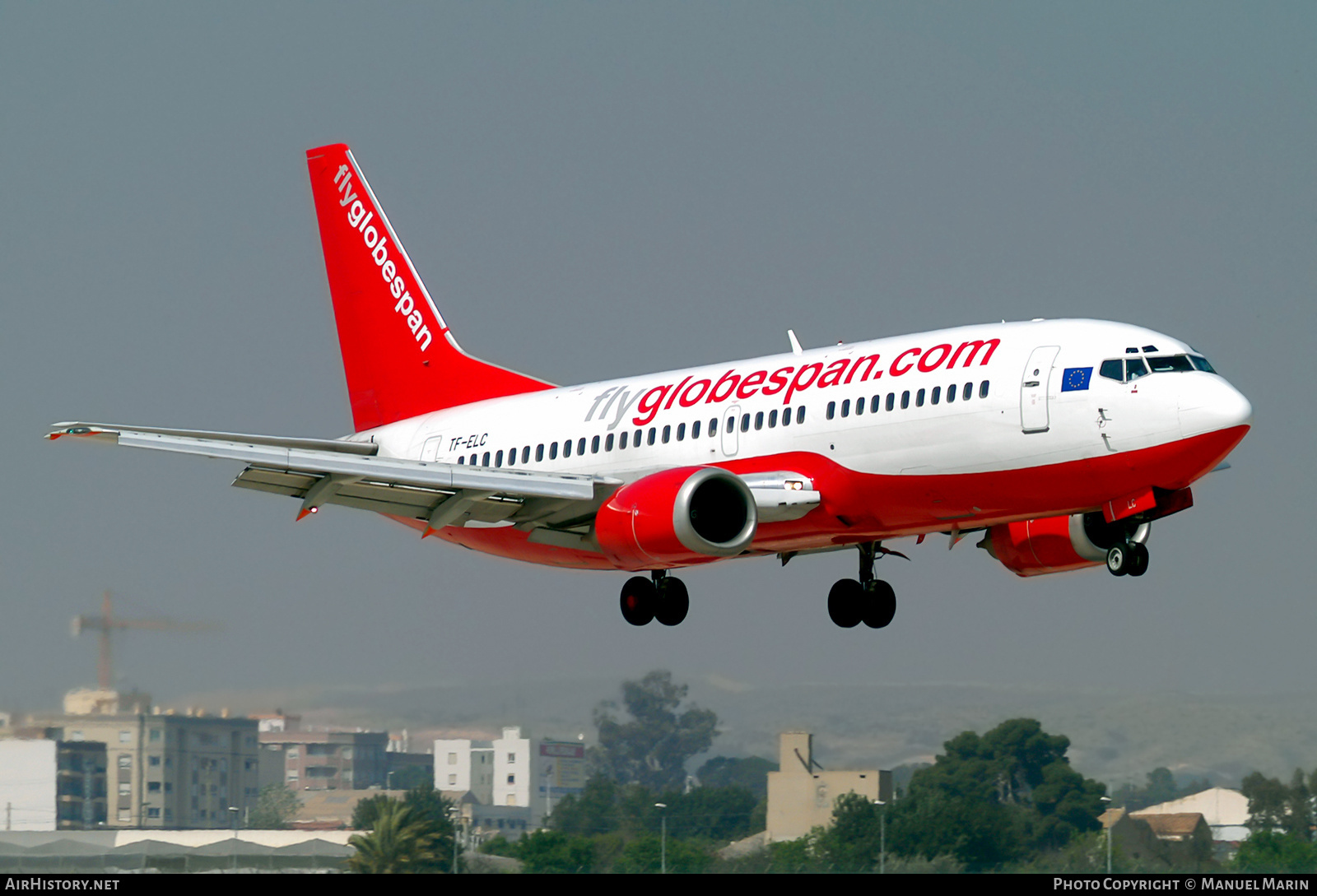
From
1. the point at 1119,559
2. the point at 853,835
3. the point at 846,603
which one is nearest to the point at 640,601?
the point at 846,603

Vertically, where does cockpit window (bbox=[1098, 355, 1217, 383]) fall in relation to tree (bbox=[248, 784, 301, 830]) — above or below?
above

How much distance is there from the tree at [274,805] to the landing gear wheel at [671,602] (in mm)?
12220

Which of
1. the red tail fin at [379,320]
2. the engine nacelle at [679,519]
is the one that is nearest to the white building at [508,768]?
the red tail fin at [379,320]

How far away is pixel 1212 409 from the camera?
3056 centimetres

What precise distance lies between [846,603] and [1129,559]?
8.02 meters

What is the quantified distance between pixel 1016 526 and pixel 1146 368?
718 centimetres

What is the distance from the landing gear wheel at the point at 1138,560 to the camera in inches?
1292

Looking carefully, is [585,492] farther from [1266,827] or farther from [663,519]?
[1266,827]

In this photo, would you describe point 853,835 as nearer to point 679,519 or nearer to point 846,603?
point 846,603

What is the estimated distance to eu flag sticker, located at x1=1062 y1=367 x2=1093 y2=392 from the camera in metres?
31.4

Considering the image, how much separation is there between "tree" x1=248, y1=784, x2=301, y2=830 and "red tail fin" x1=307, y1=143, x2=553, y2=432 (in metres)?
9.24

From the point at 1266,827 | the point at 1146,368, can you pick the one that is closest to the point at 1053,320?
the point at 1146,368

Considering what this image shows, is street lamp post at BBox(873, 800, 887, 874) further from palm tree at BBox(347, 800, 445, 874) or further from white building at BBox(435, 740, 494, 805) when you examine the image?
A: palm tree at BBox(347, 800, 445, 874)

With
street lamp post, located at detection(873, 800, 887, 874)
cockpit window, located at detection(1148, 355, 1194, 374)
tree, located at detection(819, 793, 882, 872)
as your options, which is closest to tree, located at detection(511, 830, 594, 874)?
tree, located at detection(819, 793, 882, 872)
